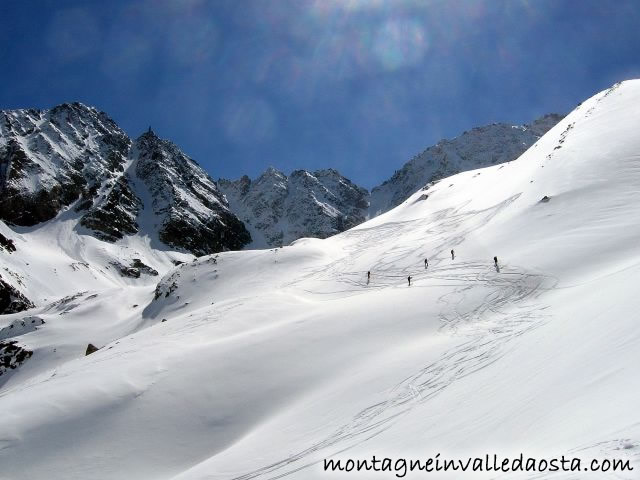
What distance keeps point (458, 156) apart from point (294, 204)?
69.9 meters

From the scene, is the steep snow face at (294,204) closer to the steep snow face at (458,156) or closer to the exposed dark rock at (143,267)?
the steep snow face at (458,156)

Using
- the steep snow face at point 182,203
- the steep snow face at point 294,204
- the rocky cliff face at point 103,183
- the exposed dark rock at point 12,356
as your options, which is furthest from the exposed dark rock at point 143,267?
the steep snow face at point 294,204

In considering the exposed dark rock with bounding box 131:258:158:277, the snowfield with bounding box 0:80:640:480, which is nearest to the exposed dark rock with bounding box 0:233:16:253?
the exposed dark rock with bounding box 131:258:158:277

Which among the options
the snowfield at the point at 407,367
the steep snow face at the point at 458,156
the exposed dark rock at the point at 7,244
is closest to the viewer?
the snowfield at the point at 407,367

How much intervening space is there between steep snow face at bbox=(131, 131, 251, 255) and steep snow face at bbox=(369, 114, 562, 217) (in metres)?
66.3

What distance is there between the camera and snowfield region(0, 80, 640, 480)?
718cm

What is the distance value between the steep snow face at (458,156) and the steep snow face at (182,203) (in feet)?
218

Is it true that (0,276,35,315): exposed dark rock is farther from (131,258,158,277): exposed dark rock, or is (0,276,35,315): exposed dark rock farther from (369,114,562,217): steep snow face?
(369,114,562,217): steep snow face

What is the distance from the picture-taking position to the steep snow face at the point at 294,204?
15400 cm

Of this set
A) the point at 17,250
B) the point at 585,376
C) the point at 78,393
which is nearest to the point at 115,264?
the point at 17,250

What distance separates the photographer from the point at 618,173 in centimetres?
2414

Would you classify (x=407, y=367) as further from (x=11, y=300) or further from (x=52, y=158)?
(x=52, y=158)

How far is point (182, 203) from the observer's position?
118688 mm

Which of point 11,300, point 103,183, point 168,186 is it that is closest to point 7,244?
point 11,300
